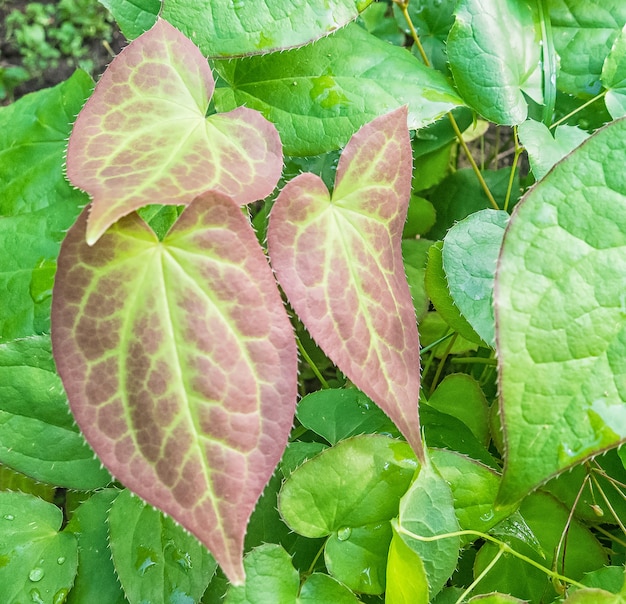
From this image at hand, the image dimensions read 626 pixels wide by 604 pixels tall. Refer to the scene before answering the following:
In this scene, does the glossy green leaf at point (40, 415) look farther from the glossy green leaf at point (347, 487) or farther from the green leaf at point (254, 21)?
the green leaf at point (254, 21)

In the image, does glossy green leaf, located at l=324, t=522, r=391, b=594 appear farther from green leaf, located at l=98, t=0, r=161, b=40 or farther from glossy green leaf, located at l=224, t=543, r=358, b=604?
green leaf, located at l=98, t=0, r=161, b=40

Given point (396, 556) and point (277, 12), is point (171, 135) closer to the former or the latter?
point (277, 12)

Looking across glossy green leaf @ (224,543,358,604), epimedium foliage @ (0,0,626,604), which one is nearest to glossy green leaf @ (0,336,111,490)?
epimedium foliage @ (0,0,626,604)

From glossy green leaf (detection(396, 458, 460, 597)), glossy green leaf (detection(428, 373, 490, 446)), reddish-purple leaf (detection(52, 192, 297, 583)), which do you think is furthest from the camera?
glossy green leaf (detection(428, 373, 490, 446))

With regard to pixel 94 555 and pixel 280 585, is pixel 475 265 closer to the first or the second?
pixel 280 585

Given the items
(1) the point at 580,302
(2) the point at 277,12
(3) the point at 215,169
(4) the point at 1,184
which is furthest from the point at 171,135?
(4) the point at 1,184

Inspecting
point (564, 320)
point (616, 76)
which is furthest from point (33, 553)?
point (616, 76)

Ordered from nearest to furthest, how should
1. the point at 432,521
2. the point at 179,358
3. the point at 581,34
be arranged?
the point at 179,358 < the point at 432,521 < the point at 581,34
